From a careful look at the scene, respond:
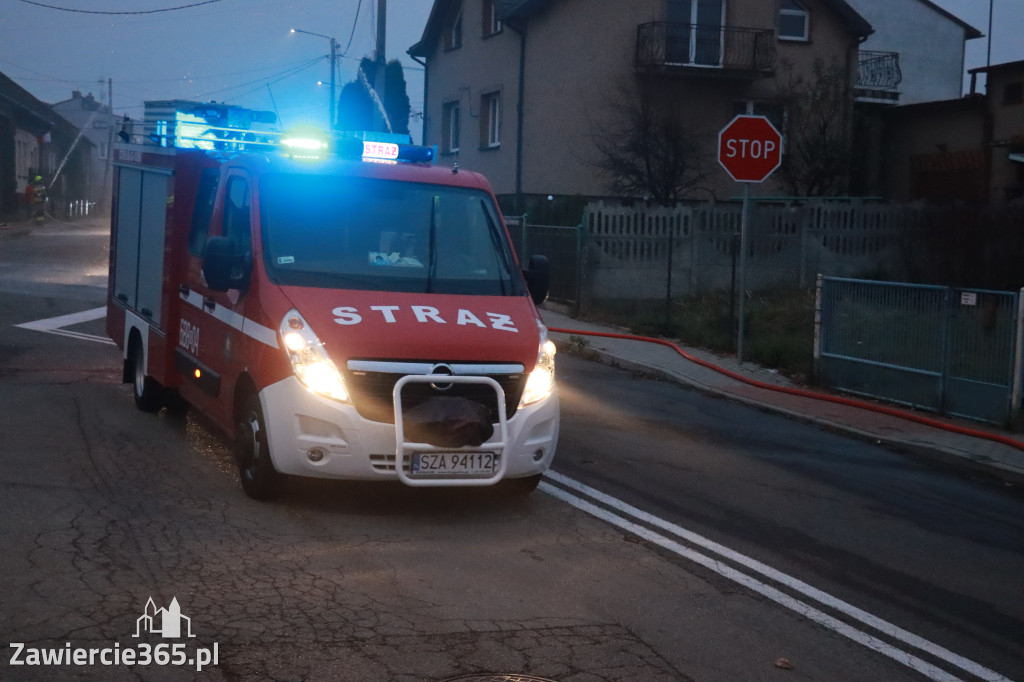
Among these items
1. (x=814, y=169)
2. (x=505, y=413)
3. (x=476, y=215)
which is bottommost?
(x=505, y=413)

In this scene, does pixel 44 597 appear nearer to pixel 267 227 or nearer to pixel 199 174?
pixel 267 227

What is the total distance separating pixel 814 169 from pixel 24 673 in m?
26.8

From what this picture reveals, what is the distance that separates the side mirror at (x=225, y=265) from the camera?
25.0 feet

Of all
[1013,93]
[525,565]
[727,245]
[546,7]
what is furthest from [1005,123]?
[525,565]

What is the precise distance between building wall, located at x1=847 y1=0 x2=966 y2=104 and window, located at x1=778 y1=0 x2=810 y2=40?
17.1m

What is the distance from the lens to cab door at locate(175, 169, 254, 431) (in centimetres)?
783

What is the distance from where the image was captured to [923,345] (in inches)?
484

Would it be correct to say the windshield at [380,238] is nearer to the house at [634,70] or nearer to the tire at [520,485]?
the tire at [520,485]

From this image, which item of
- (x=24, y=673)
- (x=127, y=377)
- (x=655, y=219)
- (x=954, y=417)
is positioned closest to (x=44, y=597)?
(x=24, y=673)

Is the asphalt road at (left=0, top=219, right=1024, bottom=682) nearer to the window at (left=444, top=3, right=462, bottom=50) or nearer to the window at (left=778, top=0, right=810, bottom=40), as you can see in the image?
the window at (left=778, top=0, right=810, bottom=40)

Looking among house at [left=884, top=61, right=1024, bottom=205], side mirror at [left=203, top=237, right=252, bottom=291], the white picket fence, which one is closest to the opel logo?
side mirror at [left=203, top=237, right=252, bottom=291]

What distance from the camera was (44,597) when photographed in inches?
212

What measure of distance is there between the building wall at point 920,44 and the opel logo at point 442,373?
4417 cm

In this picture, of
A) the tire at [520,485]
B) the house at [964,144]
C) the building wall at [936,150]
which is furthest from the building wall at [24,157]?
the tire at [520,485]
